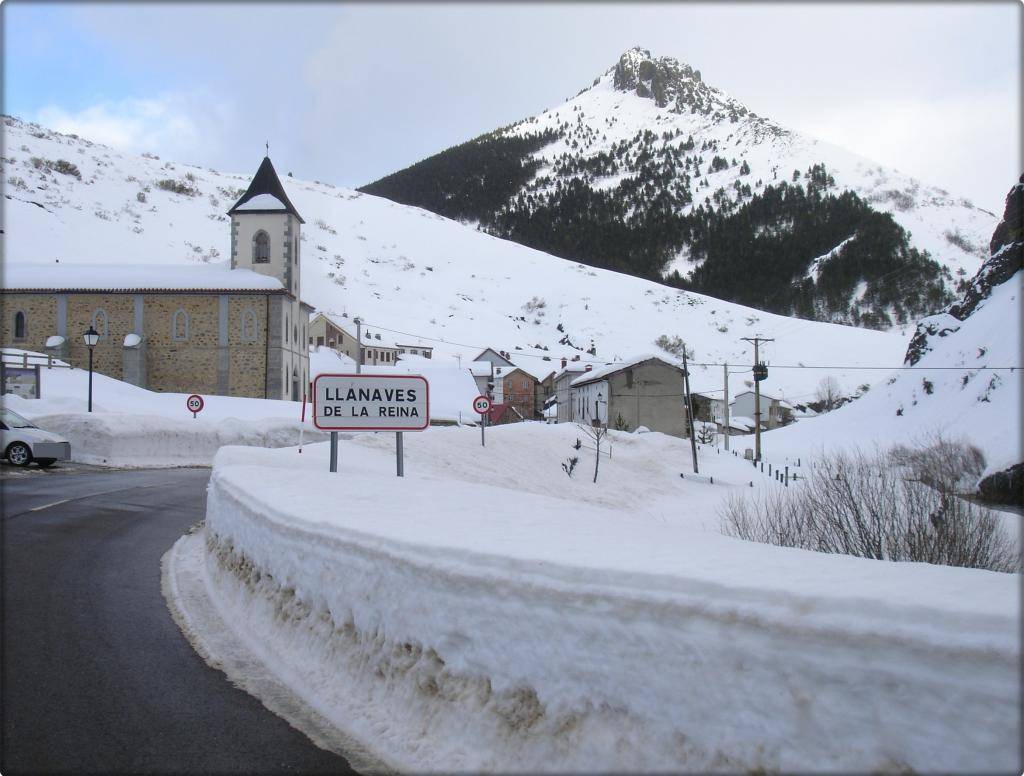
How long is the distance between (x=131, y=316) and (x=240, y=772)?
172ft

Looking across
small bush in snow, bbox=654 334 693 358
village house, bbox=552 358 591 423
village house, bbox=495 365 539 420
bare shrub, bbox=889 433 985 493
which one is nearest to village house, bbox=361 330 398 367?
village house, bbox=495 365 539 420

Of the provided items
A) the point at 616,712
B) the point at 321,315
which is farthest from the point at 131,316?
the point at 616,712

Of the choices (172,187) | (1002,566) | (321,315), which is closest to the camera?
(1002,566)

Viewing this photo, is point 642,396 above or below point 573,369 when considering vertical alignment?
below

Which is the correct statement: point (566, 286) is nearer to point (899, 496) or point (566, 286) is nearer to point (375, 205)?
point (375, 205)

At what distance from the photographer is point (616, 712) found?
335 centimetres

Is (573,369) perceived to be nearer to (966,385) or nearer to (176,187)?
(966,385)

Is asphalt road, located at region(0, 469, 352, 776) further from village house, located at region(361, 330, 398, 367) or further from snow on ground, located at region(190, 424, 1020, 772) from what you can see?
village house, located at region(361, 330, 398, 367)

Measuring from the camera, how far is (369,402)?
10328 millimetres

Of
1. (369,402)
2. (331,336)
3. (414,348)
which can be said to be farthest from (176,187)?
(369,402)

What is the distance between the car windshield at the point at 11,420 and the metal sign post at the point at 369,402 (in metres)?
16.5

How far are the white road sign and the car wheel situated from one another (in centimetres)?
1594

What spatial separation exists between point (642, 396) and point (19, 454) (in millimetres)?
51178

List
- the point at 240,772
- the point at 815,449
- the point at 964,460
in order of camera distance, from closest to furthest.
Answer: the point at 240,772, the point at 964,460, the point at 815,449
